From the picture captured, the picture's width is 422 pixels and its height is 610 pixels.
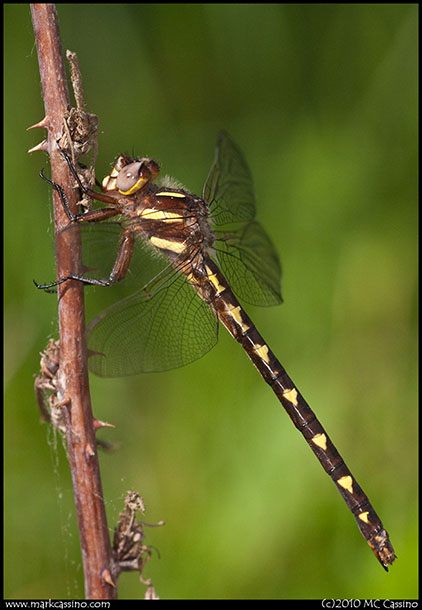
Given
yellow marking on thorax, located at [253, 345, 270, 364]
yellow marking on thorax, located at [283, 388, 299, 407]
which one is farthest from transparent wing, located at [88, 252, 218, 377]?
yellow marking on thorax, located at [283, 388, 299, 407]

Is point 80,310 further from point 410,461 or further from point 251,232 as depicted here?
point 410,461

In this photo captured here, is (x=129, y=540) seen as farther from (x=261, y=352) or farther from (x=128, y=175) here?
(x=128, y=175)

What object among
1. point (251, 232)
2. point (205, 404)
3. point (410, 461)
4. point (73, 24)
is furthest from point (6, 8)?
point (410, 461)

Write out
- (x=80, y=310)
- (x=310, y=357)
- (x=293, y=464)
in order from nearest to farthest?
(x=80, y=310), (x=293, y=464), (x=310, y=357)

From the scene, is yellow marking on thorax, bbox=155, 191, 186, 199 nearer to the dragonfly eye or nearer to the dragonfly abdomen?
the dragonfly eye

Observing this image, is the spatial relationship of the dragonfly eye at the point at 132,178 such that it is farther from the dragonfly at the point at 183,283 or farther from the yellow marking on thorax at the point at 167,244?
the yellow marking on thorax at the point at 167,244

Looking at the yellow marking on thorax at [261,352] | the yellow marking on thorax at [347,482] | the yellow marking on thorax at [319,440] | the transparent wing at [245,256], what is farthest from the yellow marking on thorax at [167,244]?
the yellow marking on thorax at [347,482]

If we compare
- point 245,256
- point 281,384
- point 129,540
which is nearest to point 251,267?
point 245,256
